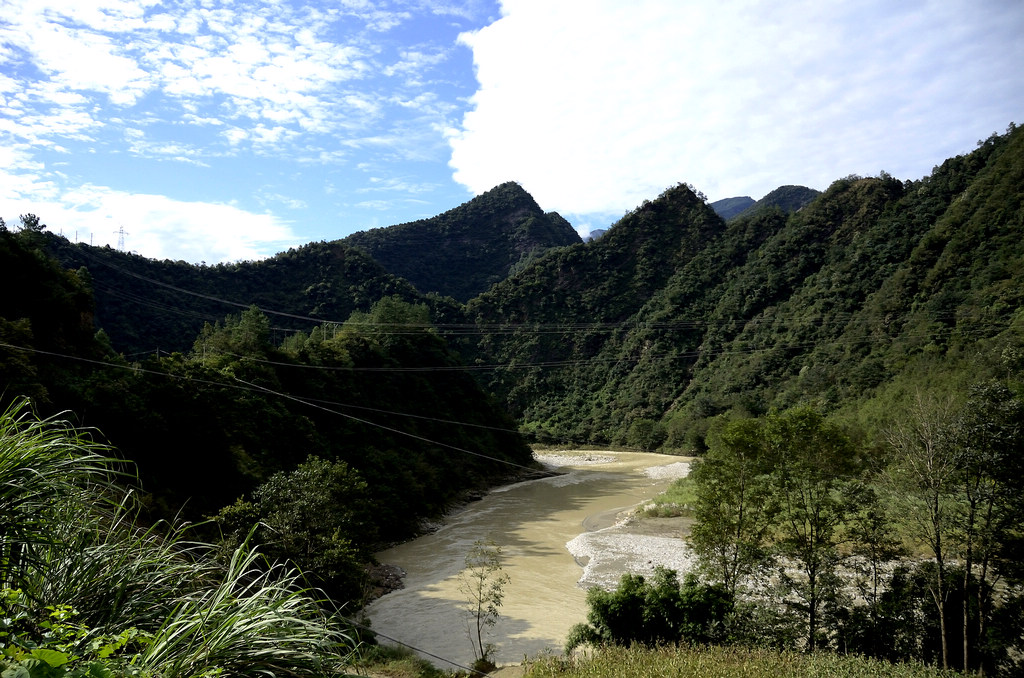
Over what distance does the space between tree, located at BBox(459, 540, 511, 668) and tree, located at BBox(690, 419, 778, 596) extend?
6.01 meters

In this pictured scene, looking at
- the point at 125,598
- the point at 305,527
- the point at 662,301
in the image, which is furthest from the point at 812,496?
the point at 662,301

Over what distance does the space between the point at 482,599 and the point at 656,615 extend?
19.0 ft

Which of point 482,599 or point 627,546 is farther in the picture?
point 627,546

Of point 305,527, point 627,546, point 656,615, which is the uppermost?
point 305,527

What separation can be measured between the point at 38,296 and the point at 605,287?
8007cm

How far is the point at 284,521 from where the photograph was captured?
14.6 meters

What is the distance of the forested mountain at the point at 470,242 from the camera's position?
110 metres

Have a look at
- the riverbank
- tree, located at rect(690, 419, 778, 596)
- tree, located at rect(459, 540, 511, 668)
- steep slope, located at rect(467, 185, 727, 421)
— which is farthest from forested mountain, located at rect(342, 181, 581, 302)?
tree, located at rect(690, 419, 778, 596)

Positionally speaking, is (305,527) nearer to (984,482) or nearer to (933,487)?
(933,487)

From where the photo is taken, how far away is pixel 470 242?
407 feet

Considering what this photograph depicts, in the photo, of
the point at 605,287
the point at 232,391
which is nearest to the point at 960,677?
the point at 232,391

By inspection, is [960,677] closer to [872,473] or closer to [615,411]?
[872,473]

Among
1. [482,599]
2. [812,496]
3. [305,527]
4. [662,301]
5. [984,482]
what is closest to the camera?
[984,482]

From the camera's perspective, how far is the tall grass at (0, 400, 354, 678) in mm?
2494
